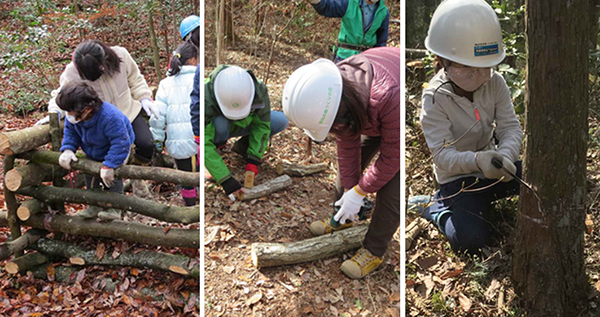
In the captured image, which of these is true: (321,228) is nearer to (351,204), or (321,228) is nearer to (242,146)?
(351,204)

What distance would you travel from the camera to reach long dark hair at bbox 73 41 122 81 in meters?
3.36

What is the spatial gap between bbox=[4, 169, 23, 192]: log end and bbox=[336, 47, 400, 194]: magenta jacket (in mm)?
2364

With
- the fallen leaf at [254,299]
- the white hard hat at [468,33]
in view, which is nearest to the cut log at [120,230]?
the fallen leaf at [254,299]

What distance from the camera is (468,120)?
297 centimetres

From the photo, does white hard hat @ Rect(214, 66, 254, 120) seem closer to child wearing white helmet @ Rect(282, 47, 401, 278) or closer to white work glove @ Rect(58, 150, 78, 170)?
child wearing white helmet @ Rect(282, 47, 401, 278)

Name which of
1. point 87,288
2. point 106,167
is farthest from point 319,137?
point 87,288

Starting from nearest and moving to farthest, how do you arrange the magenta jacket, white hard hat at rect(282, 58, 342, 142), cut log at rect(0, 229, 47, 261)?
white hard hat at rect(282, 58, 342, 142) < the magenta jacket < cut log at rect(0, 229, 47, 261)

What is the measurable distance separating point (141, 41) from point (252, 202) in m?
5.56

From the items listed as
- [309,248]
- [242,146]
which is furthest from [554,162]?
[242,146]

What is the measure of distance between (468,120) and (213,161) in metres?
1.65

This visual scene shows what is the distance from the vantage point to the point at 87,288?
11.1 ft

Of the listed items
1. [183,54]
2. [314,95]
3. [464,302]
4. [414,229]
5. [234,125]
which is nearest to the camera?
[314,95]

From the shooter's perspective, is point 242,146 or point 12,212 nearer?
point 12,212

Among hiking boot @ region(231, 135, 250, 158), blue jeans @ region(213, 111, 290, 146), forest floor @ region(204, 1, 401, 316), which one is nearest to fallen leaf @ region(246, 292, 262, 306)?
forest floor @ region(204, 1, 401, 316)
